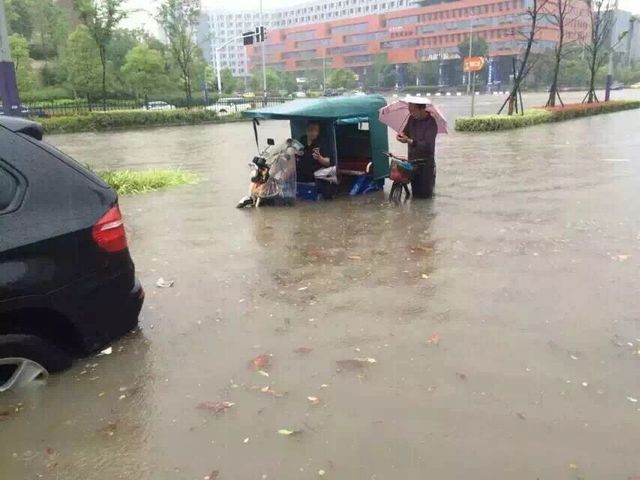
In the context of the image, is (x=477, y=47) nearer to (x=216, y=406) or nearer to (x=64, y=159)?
(x=64, y=159)

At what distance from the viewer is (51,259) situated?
3537mm

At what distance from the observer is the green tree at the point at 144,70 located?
142 feet

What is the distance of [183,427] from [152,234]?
4778mm

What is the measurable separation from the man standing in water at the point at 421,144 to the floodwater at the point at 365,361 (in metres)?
1.18

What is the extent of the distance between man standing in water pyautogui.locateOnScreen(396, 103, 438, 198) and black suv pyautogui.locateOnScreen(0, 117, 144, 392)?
19.0ft

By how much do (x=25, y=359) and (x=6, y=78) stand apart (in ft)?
15.9

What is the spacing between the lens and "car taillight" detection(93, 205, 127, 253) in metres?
3.78

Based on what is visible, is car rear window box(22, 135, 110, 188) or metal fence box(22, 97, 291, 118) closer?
car rear window box(22, 135, 110, 188)

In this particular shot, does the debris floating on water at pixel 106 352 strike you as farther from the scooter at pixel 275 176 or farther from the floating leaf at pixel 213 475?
the scooter at pixel 275 176

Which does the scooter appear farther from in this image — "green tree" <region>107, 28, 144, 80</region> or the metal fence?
"green tree" <region>107, 28, 144, 80</region>

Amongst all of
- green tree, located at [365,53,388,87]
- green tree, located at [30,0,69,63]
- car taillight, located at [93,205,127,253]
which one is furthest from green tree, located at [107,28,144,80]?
green tree, located at [365,53,388,87]

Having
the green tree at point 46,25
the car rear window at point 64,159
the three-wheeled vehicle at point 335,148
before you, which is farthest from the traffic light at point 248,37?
the car rear window at point 64,159

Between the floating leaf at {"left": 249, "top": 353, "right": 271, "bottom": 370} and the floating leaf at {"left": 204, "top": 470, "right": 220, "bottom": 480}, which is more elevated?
the floating leaf at {"left": 249, "top": 353, "right": 271, "bottom": 370}

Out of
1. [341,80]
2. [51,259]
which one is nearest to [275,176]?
[51,259]
